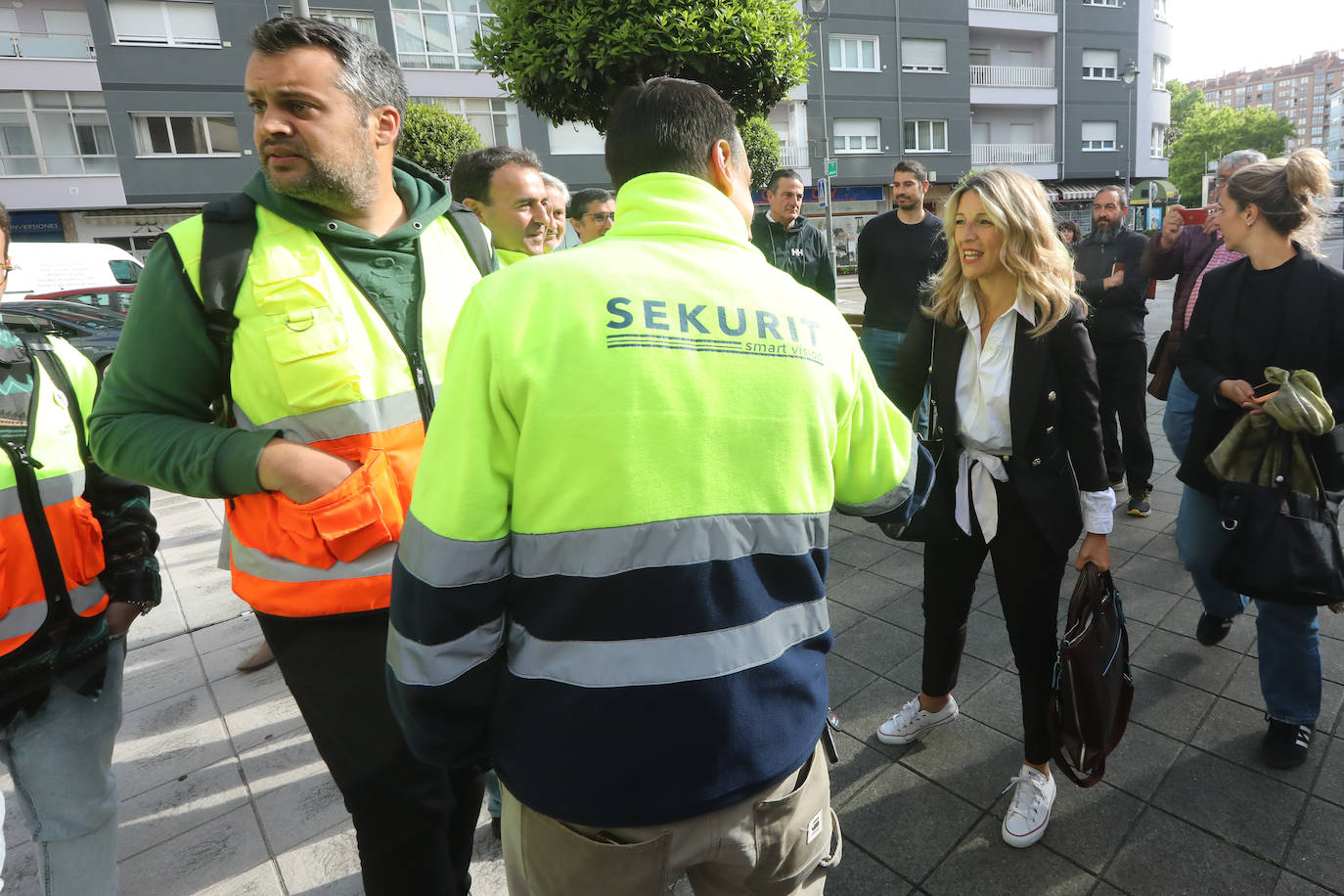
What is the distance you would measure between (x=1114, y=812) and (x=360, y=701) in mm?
2412

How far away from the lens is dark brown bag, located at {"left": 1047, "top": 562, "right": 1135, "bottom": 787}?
2.37 meters

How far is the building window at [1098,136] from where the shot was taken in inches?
1315

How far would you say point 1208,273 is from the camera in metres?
3.18

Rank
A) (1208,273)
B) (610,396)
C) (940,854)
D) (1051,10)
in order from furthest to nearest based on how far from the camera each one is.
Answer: (1051,10) < (1208,273) < (940,854) < (610,396)

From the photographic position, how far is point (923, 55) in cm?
3028

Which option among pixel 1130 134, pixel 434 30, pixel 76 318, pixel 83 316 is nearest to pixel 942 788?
pixel 76 318

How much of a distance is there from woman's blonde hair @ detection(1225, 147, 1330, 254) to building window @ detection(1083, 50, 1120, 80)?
36566mm

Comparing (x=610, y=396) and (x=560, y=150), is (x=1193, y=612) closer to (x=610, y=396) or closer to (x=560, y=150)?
(x=610, y=396)

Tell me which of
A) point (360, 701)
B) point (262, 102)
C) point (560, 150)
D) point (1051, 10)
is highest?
point (1051, 10)

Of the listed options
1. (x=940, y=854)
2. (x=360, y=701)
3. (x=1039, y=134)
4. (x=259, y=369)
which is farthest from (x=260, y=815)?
(x=1039, y=134)

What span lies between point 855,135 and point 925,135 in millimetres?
3134

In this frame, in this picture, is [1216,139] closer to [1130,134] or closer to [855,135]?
[1130,134]

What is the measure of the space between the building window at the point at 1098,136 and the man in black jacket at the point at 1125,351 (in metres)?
33.6

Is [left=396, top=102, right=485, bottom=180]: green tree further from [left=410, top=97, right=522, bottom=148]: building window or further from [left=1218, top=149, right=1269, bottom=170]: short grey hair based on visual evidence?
[left=410, top=97, right=522, bottom=148]: building window
